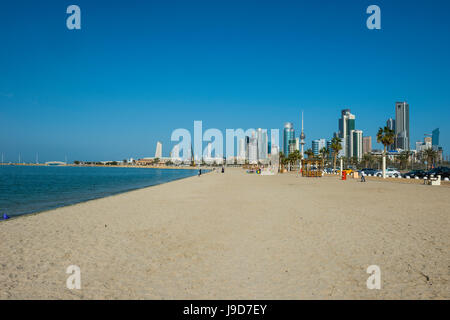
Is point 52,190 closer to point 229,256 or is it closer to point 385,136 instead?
point 229,256

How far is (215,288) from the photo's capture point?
14.8ft

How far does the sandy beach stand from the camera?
4477 mm

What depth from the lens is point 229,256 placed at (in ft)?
20.1

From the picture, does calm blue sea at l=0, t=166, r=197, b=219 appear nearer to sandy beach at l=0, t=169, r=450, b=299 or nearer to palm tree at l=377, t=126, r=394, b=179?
sandy beach at l=0, t=169, r=450, b=299

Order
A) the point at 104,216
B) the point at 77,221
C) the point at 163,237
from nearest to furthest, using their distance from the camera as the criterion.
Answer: the point at 163,237, the point at 77,221, the point at 104,216

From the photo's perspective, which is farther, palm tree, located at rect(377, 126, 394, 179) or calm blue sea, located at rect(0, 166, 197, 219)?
palm tree, located at rect(377, 126, 394, 179)

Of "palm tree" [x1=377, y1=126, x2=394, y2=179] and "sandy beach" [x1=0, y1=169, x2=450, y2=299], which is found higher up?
"palm tree" [x1=377, y1=126, x2=394, y2=179]

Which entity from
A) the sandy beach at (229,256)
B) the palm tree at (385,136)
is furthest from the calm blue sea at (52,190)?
the palm tree at (385,136)

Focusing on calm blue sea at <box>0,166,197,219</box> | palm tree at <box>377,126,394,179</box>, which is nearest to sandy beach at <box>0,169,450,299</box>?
calm blue sea at <box>0,166,197,219</box>

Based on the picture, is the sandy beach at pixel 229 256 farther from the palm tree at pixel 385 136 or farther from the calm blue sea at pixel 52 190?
the palm tree at pixel 385 136

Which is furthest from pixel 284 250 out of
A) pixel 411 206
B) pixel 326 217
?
pixel 411 206

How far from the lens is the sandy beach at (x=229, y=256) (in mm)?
4477
